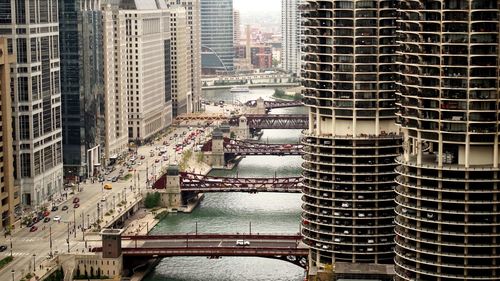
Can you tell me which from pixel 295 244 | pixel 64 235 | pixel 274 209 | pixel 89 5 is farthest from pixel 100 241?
pixel 89 5

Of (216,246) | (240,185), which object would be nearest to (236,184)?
(240,185)

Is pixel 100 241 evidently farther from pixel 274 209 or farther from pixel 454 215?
pixel 454 215

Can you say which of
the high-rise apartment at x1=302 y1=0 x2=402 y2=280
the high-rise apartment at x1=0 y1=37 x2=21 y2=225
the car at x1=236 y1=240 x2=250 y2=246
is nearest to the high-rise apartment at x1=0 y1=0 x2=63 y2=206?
the high-rise apartment at x1=0 y1=37 x2=21 y2=225

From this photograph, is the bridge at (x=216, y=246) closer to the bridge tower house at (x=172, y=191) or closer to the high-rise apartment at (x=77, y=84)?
the bridge tower house at (x=172, y=191)

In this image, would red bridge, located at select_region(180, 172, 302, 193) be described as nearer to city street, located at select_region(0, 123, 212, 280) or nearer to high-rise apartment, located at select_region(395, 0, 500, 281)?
city street, located at select_region(0, 123, 212, 280)

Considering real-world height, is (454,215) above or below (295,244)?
above

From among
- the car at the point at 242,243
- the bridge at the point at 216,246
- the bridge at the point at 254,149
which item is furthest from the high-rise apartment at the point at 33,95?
the bridge at the point at 254,149

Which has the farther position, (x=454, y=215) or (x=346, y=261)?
(x=346, y=261)
